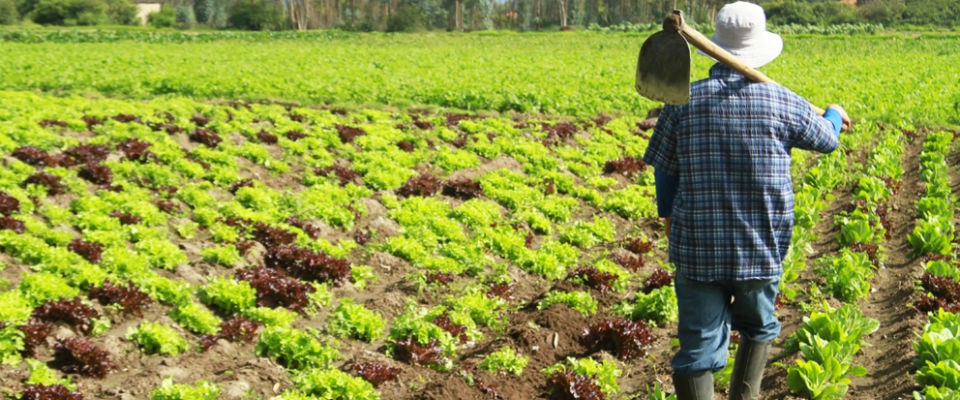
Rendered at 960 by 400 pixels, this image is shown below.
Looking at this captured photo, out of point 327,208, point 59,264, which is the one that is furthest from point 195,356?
point 327,208

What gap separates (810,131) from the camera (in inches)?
165

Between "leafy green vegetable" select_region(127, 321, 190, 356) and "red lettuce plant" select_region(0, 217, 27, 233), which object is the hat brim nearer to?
"leafy green vegetable" select_region(127, 321, 190, 356)

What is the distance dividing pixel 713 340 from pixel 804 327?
233cm

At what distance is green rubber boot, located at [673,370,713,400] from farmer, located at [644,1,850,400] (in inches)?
0.7

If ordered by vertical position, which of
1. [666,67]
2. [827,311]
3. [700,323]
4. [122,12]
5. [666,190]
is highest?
[122,12]

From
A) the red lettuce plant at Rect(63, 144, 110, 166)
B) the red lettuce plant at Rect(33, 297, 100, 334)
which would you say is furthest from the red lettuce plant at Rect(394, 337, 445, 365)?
the red lettuce plant at Rect(63, 144, 110, 166)

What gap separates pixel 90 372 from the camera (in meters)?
6.09

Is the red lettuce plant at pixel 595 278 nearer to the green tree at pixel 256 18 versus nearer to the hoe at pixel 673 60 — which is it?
the hoe at pixel 673 60

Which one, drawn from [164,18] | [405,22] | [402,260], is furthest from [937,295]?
[164,18]

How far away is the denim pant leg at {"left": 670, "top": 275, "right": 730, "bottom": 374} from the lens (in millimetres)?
4305

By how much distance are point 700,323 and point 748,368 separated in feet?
1.95

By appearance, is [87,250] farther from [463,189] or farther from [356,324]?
[463,189]

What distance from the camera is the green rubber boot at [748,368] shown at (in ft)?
15.1

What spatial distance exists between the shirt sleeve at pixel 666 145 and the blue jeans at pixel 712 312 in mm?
607
